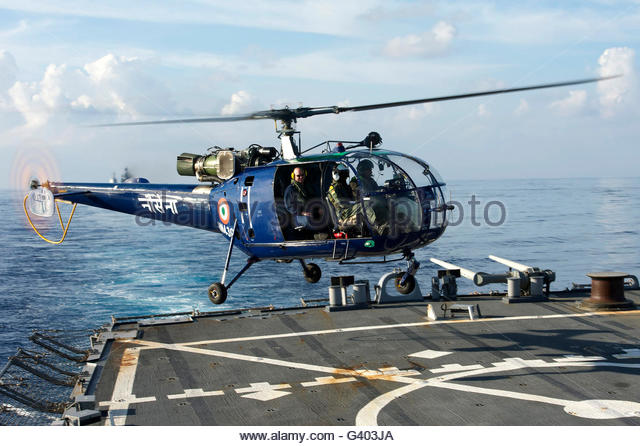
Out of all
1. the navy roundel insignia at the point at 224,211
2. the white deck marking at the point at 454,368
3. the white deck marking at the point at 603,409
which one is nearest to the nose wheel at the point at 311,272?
the navy roundel insignia at the point at 224,211

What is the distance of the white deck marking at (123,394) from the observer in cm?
1198

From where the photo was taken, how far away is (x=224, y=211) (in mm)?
16703

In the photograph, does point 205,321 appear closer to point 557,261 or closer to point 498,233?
point 557,261

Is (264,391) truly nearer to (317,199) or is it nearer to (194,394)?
(194,394)

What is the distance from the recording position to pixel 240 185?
16.0 metres

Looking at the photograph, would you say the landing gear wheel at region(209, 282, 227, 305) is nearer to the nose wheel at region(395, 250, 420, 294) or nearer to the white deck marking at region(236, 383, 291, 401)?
the white deck marking at region(236, 383, 291, 401)

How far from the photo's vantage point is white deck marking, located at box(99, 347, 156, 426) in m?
12.0

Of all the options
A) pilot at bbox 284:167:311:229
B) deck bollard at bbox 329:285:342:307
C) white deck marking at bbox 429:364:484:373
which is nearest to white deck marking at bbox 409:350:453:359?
white deck marking at bbox 429:364:484:373

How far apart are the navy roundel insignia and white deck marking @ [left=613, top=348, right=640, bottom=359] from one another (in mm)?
10211

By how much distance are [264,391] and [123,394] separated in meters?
2.99

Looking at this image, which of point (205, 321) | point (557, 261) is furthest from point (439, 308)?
→ point (557, 261)

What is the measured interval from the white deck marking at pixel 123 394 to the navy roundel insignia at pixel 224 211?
415 cm

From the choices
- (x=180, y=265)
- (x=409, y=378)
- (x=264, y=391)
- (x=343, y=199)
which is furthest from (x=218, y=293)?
(x=180, y=265)

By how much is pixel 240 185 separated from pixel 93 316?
2262 centimetres
